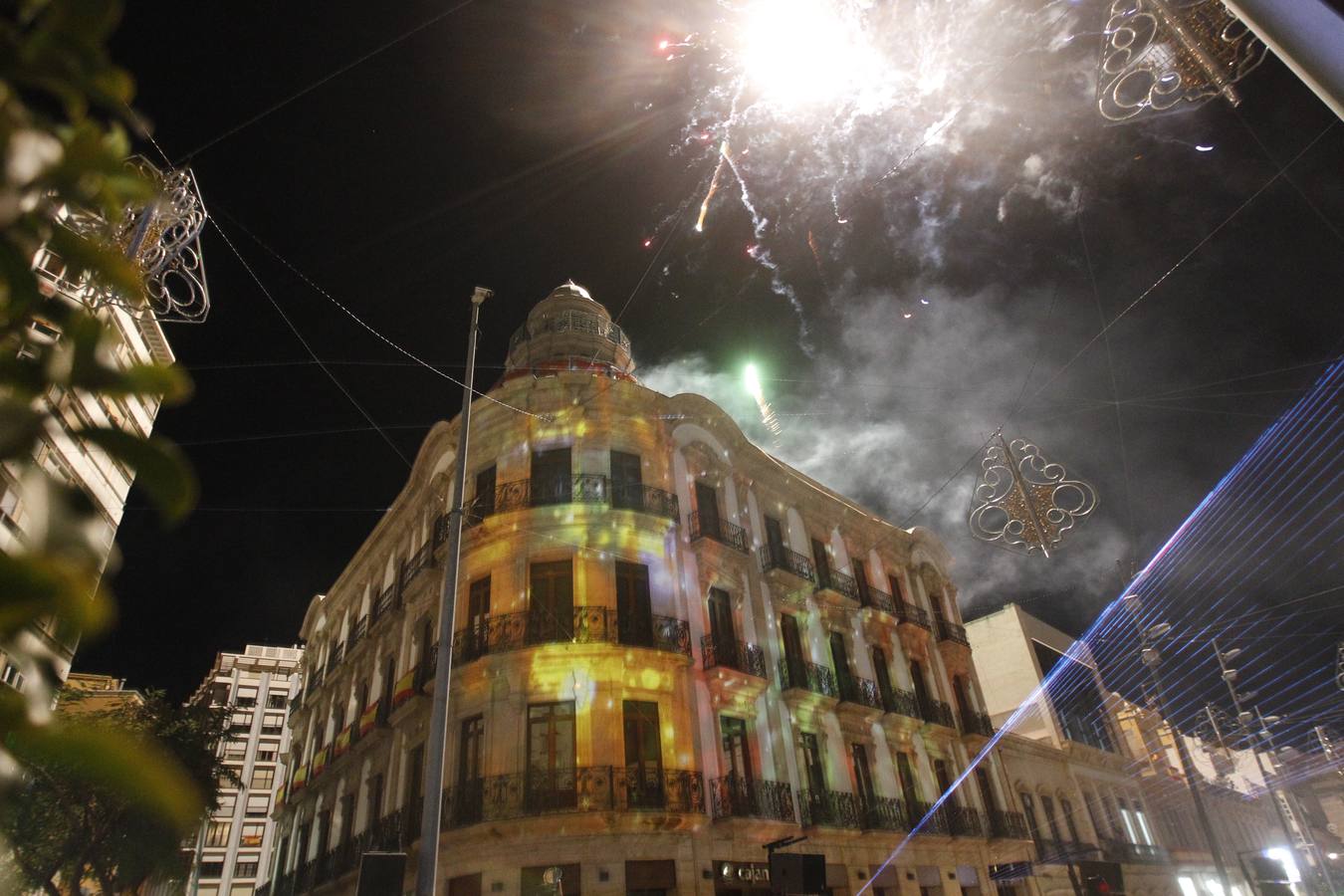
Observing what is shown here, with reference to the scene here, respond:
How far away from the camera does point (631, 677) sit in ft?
53.4

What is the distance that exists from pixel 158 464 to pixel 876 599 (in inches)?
1022

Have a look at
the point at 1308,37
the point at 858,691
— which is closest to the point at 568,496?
the point at 858,691

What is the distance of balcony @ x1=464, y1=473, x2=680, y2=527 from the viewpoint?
59.5 feet

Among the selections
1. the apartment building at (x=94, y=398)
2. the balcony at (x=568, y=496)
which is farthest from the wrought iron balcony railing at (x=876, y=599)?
the apartment building at (x=94, y=398)

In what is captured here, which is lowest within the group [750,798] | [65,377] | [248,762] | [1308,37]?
[65,377]

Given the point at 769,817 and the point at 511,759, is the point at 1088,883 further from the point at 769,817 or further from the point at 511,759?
the point at 511,759

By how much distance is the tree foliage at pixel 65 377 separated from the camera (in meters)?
0.92

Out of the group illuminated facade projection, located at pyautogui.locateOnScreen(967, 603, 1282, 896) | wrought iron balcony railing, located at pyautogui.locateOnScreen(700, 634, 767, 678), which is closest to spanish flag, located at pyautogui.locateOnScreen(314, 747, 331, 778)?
wrought iron balcony railing, located at pyautogui.locateOnScreen(700, 634, 767, 678)

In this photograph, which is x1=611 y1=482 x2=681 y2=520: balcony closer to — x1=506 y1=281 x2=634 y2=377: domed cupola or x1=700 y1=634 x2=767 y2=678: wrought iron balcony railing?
x1=700 y1=634 x2=767 y2=678: wrought iron balcony railing

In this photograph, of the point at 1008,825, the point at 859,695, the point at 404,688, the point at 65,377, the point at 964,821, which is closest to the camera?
the point at 65,377

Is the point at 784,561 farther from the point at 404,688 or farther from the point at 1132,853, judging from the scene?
the point at 1132,853

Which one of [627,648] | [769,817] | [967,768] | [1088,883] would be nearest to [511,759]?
[627,648]

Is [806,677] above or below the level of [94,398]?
above

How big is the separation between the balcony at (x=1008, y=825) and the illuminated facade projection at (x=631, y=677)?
0.08 m
